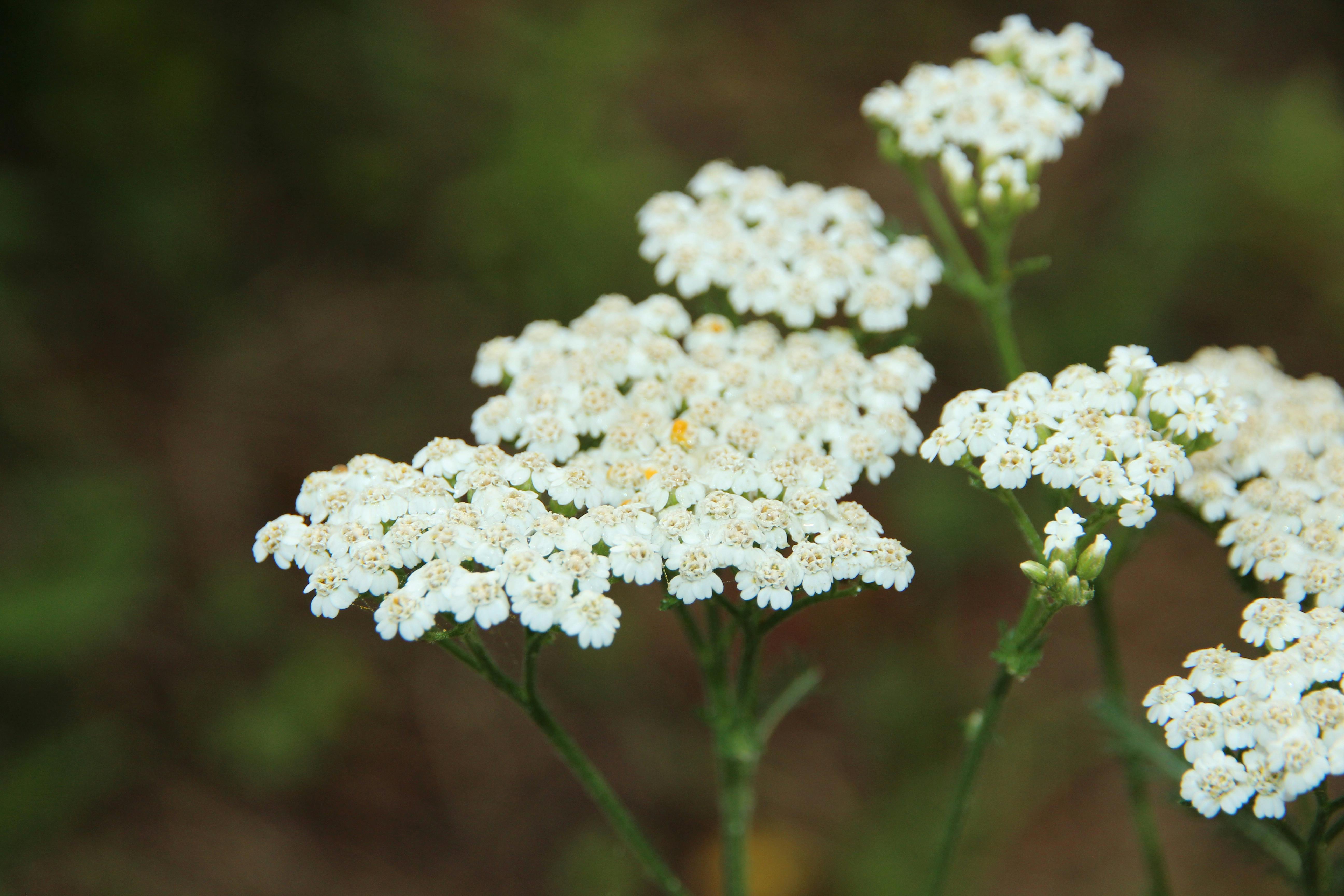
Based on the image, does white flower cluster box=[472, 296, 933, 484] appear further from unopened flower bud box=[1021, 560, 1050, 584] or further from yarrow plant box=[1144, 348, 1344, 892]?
yarrow plant box=[1144, 348, 1344, 892]

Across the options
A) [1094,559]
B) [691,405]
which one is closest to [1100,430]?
[1094,559]

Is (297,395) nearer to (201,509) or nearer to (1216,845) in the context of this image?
(201,509)

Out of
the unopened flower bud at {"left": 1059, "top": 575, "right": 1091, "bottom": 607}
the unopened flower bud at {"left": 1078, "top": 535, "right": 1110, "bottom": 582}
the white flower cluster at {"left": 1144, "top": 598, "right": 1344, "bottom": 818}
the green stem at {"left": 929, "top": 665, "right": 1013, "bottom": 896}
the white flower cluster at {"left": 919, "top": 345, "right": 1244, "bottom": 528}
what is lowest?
the white flower cluster at {"left": 1144, "top": 598, "right": 1344, "bottom": 818}

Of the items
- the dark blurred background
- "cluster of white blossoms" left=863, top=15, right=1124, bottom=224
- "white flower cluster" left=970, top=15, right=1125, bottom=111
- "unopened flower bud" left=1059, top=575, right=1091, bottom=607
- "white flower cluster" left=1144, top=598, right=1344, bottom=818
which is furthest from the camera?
the dark blurred background

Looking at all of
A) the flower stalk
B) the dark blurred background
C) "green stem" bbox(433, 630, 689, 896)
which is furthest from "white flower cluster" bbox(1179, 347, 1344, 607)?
the dark blurred background

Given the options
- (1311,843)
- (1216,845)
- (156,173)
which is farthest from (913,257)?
(156,173)
